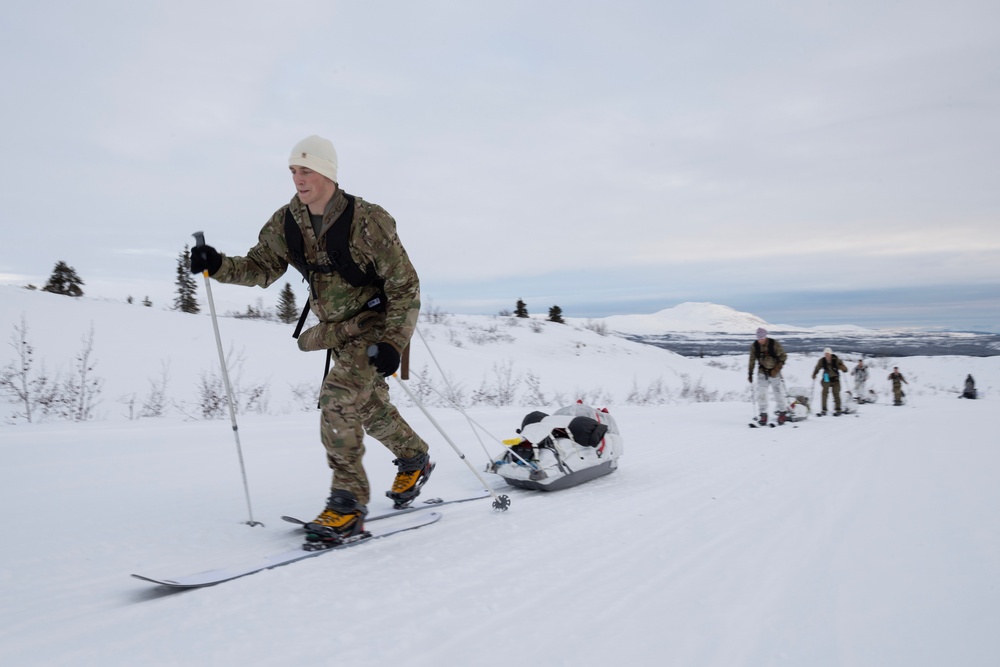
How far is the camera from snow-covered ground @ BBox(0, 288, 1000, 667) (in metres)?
2.12

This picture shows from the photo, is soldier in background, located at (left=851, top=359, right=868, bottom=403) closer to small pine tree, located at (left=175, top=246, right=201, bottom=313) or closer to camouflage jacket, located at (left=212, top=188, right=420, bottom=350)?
camouflage jacket, located at (left=212, top=188, right=420, bottom=350)

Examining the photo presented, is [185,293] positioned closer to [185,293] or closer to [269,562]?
[185,293]

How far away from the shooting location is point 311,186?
3322 millimetres

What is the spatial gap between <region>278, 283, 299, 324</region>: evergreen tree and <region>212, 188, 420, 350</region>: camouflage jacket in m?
25.0

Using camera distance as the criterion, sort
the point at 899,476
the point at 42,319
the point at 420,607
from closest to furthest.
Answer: the point at 420,607 < the point at 899,476 < the point at 42,319

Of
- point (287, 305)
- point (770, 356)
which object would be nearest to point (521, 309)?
point (287, 305)

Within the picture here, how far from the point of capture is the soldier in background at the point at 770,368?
468 inches

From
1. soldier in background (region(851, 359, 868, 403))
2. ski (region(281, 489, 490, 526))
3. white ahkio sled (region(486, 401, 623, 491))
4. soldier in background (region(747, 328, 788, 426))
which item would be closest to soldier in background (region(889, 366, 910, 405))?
soldier in background (region(851, 359, 868, 403))

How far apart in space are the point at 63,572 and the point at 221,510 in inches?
46.6

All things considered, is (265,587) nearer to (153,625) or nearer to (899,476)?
(153,625)

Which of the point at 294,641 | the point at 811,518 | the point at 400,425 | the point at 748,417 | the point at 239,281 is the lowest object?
the point at 748,417

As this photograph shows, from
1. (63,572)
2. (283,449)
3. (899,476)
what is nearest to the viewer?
(63,572)

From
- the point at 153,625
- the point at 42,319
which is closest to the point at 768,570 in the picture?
the point at 153,625

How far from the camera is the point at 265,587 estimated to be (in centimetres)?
260
